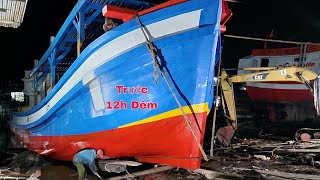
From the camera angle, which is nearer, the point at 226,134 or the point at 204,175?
the point at 204,175

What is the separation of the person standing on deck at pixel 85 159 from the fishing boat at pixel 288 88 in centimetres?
880

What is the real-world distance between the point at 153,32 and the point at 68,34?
9.11 ft

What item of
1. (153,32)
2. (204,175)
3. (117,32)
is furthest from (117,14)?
(204,175)

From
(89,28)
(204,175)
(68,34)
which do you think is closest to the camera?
(204,175)

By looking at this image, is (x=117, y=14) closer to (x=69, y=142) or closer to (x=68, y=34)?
(x=68, y=34)

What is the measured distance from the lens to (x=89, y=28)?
7305 mm

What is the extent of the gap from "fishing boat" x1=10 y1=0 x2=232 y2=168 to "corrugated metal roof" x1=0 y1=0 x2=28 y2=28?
228 cm

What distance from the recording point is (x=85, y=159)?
564cm

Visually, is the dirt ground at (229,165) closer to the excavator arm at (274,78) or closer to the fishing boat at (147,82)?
the fishing boat at (147,82)

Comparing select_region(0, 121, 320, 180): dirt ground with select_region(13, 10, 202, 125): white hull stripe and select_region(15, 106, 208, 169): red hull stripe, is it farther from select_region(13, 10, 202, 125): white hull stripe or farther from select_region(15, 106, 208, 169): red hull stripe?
select_region(13, 10, 202, 125): white hull stripe

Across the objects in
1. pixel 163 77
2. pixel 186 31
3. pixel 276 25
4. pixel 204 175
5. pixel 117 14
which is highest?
pixel 276 25

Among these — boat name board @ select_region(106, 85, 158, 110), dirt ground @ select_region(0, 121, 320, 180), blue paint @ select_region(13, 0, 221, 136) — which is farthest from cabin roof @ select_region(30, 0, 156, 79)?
dirt ground @ select_region(0, 121, 320, 180)

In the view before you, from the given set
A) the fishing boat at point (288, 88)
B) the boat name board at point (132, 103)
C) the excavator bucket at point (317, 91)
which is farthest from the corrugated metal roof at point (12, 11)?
the fishing boat at point (288, 88)

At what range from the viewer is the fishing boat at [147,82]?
15.8ft
